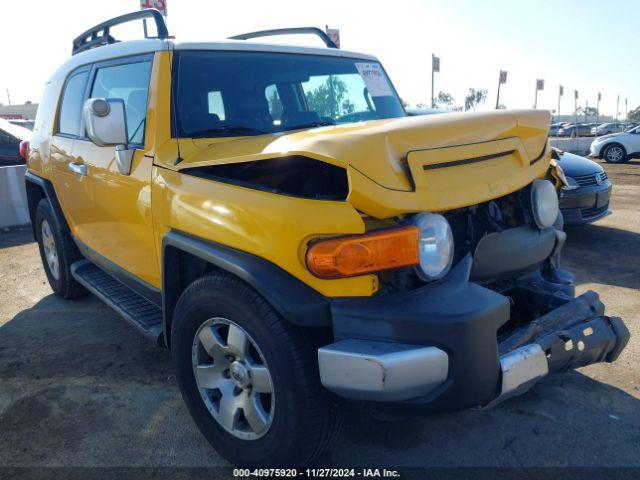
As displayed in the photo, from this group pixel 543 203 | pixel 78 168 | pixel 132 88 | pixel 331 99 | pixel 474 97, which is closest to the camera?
pixel 543 203

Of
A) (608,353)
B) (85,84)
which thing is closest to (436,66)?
(85,84)

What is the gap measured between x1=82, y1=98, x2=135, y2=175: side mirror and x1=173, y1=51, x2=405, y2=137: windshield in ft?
0.93

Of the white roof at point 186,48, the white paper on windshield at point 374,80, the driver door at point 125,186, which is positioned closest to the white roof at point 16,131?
the white roof at point 186,48

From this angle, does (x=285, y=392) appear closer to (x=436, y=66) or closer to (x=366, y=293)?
(x=366, y=293)

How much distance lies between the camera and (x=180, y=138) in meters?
2.74

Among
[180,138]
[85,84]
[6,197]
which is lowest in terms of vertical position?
[6,197]

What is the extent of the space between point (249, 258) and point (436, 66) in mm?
15360

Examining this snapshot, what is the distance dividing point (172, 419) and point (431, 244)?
1.79m

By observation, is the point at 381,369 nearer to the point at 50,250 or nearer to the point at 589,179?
the point at 50,250

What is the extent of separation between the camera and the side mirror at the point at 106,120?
2.57m

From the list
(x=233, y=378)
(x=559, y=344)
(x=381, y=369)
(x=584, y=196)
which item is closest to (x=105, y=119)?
(x=233, y=378)

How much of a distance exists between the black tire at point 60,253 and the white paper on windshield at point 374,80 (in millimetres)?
2719

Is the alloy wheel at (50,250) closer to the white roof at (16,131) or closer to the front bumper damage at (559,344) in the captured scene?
the front bumper damage at (559,344)

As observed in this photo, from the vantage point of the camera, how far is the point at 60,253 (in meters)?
4.45
